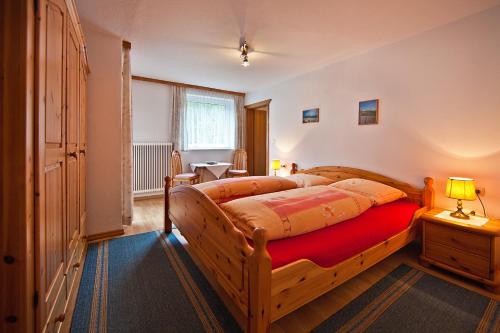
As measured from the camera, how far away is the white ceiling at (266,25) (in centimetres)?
212

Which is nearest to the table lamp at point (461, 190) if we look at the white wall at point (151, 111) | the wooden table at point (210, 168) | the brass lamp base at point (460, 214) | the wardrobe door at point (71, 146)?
the brass lamp base at point (460, 214)

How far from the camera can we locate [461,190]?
2043 millimetres

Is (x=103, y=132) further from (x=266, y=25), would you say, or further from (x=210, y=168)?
(x=210, y=168)

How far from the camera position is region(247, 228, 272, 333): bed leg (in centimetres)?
111

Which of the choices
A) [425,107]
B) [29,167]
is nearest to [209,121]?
[425,107]

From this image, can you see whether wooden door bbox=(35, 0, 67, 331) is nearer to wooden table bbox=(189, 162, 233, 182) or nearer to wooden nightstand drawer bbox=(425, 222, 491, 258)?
wooden nightstand drawer bbox=(425, 222, 491, 258)

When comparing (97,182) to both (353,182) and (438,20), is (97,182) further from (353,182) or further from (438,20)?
(438,20)

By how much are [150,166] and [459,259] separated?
476cm

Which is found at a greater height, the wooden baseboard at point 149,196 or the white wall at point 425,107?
the white wall at point 425,107

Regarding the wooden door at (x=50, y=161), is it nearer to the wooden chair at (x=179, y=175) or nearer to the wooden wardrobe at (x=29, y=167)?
the wooden wardrobe at (x=29, y=167)

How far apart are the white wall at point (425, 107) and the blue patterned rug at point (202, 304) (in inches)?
40.7

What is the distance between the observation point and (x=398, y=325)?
4.89 ft

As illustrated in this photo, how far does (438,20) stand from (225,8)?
2.14m

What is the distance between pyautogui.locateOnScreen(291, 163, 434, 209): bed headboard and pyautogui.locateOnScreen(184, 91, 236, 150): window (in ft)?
7.79
